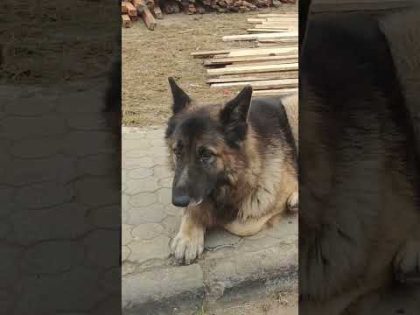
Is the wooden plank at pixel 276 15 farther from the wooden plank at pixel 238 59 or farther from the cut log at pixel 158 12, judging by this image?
the cut log at pixel 158 12

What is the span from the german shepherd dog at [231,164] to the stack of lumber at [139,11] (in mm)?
226

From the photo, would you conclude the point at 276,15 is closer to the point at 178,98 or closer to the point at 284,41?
the point at 284,41

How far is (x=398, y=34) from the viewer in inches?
83.7

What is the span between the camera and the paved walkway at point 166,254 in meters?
2.00

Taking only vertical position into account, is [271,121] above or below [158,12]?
below

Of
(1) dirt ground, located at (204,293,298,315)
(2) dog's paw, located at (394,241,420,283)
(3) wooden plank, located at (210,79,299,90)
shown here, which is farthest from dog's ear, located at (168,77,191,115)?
(2) dog's paw, located at (394,241,420,283)

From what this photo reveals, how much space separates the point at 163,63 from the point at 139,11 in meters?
0.19

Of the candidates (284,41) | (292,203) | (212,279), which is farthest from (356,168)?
(212,279)

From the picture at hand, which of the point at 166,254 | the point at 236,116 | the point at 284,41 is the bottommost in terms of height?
the point at 166,254

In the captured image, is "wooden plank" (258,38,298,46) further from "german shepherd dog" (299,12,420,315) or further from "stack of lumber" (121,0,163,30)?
"stack of lumber" (121,0,163,30)

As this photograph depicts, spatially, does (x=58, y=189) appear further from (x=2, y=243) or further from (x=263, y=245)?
(x=263, y=245)

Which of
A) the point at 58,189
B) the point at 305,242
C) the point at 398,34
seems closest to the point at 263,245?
the point at 305,242

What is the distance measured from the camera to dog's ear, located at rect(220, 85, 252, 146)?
1.94m

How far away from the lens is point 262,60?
7.01 ft
